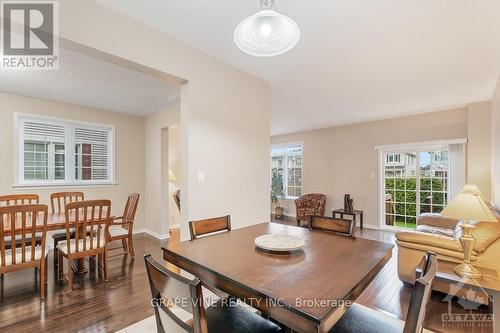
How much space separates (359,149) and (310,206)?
6.45ft

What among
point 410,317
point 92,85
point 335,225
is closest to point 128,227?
point 92,85

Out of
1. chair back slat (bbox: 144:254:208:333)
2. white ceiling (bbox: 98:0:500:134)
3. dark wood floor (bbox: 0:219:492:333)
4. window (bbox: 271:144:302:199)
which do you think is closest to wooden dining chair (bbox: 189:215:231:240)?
chair back slat (bbox: 144:254:208:333)

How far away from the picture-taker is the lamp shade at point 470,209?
2022mm

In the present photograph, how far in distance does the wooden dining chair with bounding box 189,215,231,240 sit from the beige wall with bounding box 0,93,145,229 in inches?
151

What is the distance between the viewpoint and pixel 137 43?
2.09m

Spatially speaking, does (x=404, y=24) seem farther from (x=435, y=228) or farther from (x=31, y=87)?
(x=31, y=87)

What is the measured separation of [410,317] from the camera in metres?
0.83

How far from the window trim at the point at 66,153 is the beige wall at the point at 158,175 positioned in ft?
2.44

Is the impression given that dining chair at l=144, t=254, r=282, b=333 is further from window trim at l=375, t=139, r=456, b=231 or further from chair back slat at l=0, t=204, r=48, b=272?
window trim at l=375, t=139, r=456, b=231

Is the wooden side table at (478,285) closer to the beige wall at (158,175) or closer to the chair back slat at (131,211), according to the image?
Result: the chair back slat at (131,211)

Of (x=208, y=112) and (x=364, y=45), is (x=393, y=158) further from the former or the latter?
(x=208, y=112)

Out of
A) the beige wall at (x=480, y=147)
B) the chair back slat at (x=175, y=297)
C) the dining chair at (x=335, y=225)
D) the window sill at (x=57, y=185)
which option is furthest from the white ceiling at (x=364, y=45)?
the window sill at (x=57, y=185)

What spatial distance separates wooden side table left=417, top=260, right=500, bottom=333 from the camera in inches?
68.9

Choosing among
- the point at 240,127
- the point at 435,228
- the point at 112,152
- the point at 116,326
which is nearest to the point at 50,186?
the point at 112,152
